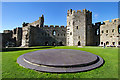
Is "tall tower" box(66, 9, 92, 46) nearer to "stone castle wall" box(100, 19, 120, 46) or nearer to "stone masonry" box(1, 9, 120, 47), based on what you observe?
"stone masonry" box(1, 9, 120, 47)

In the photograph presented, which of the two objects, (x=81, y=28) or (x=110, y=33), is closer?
(x=110, y=33)

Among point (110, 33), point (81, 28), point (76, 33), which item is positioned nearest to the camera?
point (110, 33)

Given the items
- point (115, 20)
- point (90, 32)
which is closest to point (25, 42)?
point (90, 32)

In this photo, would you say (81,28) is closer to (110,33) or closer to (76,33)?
(76,33)

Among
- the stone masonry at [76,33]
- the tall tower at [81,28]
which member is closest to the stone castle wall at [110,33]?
the stone masonry at [76,33]

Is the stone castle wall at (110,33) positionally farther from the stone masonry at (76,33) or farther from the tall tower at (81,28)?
the tall tower at (81,28)

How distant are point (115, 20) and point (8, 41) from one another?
4827 cm

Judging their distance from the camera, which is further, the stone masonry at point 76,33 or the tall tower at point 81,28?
the tall tower at point 81,28

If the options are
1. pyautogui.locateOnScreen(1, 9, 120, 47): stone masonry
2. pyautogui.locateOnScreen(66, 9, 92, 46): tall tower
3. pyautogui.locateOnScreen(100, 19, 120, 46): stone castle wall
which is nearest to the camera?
pyautogui.locateOnScreen(100, 19, 120, 46): stone castle wall

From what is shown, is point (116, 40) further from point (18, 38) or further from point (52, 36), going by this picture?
point (18, 38)

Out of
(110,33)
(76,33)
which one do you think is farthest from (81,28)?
(110,33)

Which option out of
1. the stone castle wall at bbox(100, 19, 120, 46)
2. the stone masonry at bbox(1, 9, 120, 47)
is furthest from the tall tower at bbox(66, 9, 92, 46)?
the stone castle wall at bbox(100, 19, 120, 46)

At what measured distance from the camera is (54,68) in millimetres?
3941

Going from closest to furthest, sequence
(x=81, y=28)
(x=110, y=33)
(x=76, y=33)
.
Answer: (x=110, y=33)
(x=81, y=28)
(x=76, y=33)
